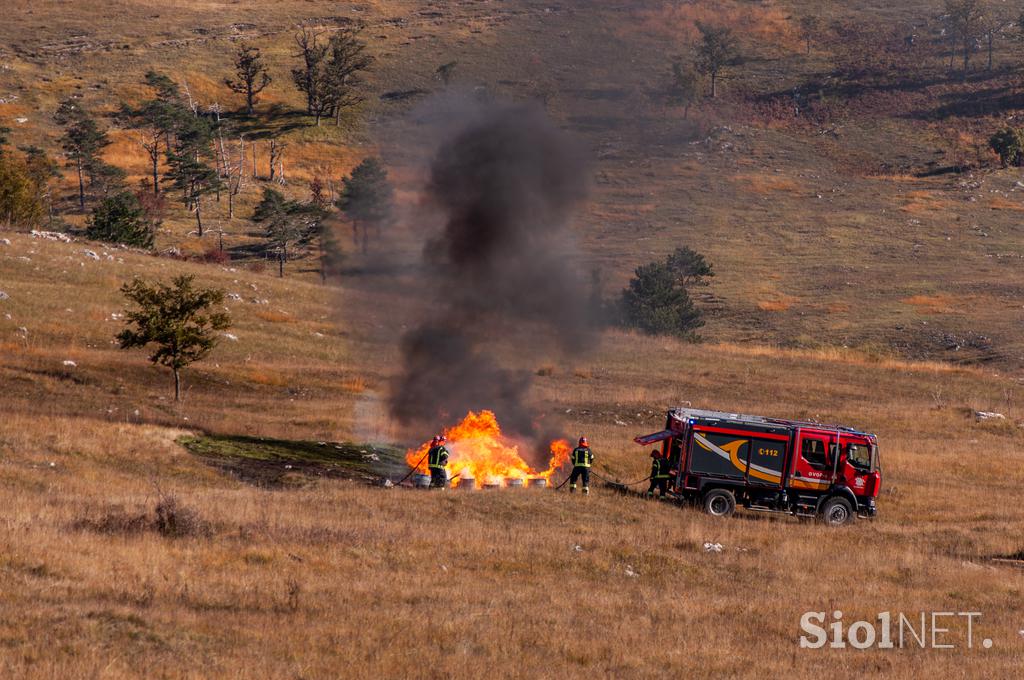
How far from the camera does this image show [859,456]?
29.1 metres

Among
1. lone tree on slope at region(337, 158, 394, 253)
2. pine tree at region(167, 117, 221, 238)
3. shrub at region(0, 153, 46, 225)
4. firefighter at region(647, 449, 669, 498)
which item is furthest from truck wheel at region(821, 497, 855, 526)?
pine tree at region(167, 117, 221, 238)

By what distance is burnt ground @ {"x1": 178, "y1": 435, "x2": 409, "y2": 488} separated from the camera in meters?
28.1

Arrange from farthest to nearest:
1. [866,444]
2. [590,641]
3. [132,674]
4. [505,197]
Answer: [505,197], [866,444], [590,641], [132,674]

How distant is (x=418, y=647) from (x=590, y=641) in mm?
2603

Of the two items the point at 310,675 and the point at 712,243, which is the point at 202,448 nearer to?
the point at 310,675

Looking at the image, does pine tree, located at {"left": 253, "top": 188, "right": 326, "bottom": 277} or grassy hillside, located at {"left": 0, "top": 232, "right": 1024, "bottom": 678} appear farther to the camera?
pine tree, located at {"left": 253, "top": 188, "right": 326, "bottom": 277}

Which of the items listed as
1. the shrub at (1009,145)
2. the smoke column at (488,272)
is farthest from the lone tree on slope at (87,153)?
the shrub at (1009,145)

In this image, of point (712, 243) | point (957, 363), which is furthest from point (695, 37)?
point (957, 363)

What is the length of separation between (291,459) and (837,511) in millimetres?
15270

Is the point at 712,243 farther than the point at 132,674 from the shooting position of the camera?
Yes

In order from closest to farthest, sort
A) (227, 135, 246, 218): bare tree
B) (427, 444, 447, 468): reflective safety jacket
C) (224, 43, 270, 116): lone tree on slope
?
(427, 444, 447, 468): reflective safety jacket < (227, 135, 246, 218): bare tree < (224, 43, 270, 116): lone tree on slope

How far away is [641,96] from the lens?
85562 mm

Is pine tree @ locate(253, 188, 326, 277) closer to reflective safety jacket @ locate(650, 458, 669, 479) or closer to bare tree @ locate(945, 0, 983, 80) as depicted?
reflective safety jacket @ locate(650, 458, 669, 479)

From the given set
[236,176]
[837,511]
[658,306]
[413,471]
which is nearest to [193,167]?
[236,176]
